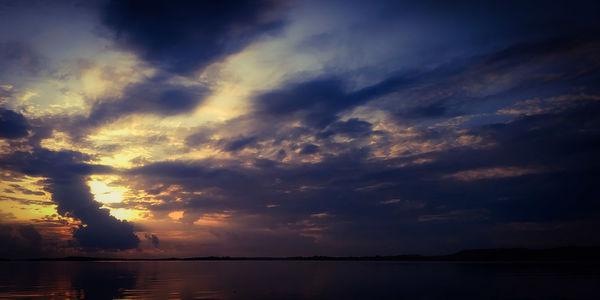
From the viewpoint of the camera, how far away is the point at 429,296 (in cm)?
4416

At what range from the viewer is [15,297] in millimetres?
42219

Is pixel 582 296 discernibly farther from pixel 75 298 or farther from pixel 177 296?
pixel 75 298

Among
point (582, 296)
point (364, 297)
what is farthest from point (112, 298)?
point (582, 296)

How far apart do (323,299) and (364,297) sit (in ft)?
16.3

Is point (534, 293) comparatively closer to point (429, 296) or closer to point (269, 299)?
point (429, 296)

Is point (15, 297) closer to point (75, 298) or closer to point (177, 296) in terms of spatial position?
point (75, 298)

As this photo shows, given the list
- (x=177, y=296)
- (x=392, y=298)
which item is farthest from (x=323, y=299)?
(x=177, y=296)

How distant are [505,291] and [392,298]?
17.5 metres

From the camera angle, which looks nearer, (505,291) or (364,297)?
(364,297)

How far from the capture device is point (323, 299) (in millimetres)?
40562

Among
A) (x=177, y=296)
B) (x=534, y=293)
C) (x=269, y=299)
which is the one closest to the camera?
(x=269, y=299)

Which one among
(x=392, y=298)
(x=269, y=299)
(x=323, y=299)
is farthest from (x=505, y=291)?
(x=269, y=299)

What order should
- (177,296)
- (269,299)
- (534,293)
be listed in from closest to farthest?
(269,299)
(177,296)
(534,293)

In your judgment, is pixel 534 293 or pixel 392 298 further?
pixel 534 293
